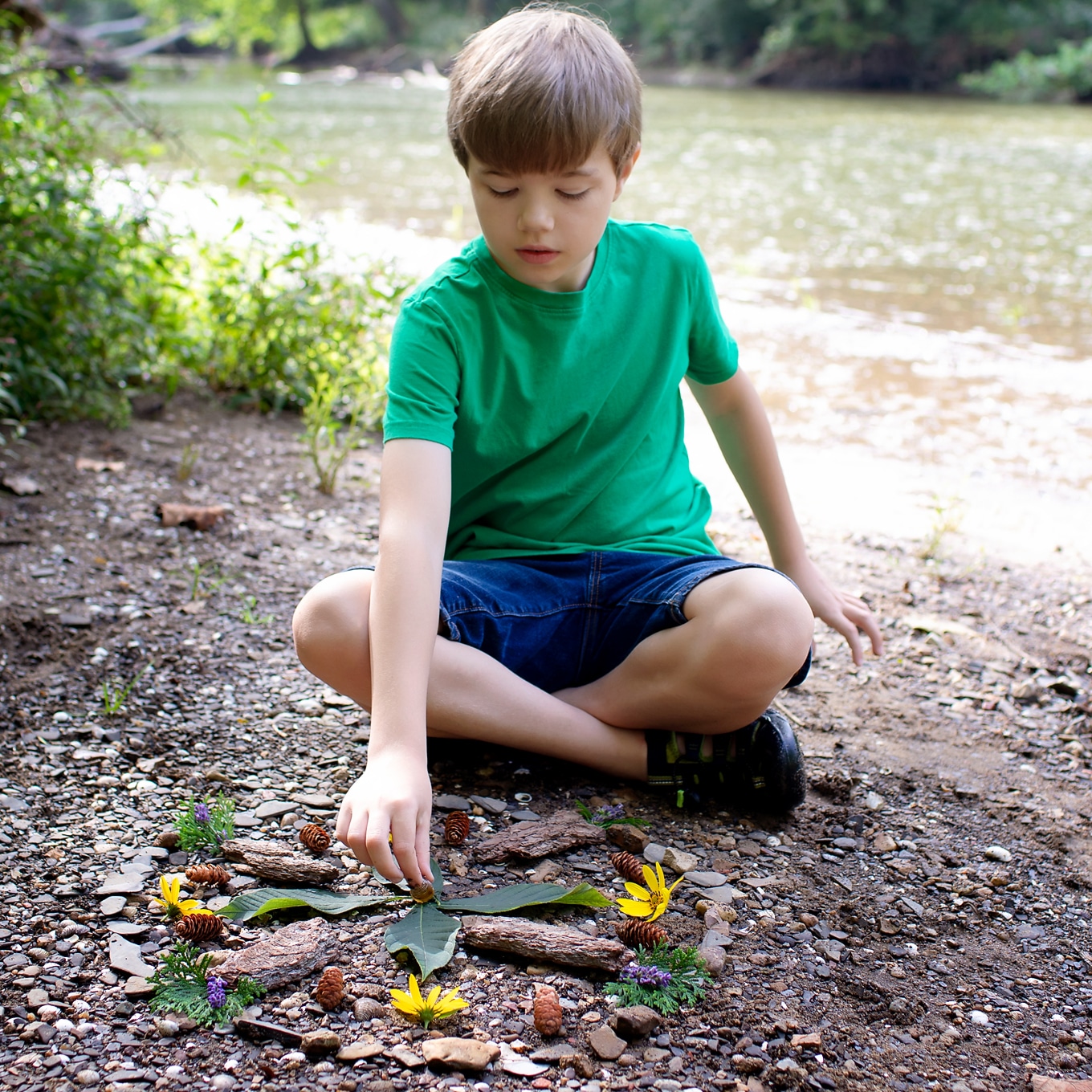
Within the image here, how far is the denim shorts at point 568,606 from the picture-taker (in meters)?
1.96

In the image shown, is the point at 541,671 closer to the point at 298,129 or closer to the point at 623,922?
the point at 623,922

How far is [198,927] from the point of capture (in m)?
1.52

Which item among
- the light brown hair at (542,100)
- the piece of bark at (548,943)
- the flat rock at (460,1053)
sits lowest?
the flat rock at (460,1053)

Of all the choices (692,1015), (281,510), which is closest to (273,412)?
(281,510)

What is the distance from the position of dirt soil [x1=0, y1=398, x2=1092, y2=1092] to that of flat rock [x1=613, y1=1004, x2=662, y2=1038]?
0.02 meters

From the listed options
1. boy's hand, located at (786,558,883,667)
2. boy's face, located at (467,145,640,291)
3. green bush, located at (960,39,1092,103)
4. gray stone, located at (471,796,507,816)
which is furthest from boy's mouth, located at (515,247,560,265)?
green bush, located at (960,39,1092,103)

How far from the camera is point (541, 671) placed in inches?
82.1

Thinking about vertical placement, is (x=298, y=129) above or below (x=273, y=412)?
above

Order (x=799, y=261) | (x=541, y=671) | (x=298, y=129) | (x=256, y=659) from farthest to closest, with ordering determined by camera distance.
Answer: (x=298, y=129), (x=799, y=261), (x=256, y=659), (x=541, y=671)

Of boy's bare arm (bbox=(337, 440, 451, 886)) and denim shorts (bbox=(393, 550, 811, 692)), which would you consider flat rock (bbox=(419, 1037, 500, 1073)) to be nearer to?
boy's bare arm (bbox=(337, 440, 451, 886))

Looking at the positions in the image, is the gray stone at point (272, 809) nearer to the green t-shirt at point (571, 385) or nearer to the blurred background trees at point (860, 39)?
the green t-shirt at point (571, 385)

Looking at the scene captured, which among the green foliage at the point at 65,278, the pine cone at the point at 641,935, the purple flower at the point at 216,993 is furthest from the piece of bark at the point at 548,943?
the green foliage at the point at 65,278

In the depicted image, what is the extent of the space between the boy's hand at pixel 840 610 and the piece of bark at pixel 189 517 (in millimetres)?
1570

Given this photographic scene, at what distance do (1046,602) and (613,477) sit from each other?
1531 millimetres
